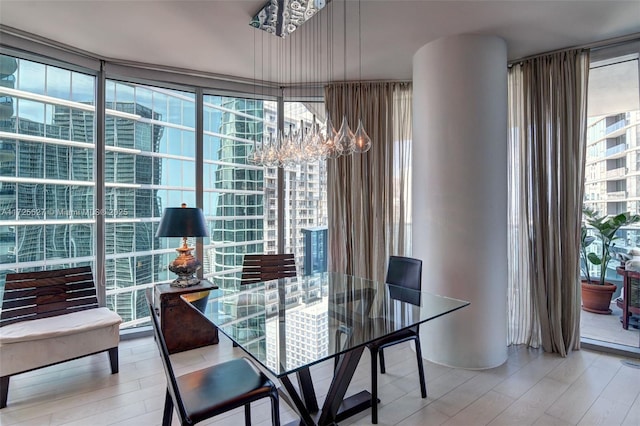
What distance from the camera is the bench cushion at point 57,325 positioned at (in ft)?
7.57

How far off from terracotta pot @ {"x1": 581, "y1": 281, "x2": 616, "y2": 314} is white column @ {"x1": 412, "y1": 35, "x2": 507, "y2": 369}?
145 centimetres

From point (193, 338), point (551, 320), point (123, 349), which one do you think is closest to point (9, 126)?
point (123, 349)

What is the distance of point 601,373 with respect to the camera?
8.60ft

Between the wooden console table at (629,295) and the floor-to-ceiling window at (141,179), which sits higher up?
the floor-to-ceiling window at (141,179)

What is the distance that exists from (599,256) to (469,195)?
198 cm

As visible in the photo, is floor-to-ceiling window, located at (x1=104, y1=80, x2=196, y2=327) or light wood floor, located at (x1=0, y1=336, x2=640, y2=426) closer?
light wood floor, located at (x1=0, y1=336, x2=640, y2=426)

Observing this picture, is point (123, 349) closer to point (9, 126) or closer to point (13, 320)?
point (13, 320)

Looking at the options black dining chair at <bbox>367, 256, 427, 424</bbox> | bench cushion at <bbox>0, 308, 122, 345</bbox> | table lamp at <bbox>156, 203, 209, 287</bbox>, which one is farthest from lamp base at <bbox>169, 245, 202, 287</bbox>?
black dining chair at <bbox>367, 256, 427, 424</bbox>

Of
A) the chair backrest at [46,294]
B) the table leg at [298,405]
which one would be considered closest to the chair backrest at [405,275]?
the table leg at [298,405]

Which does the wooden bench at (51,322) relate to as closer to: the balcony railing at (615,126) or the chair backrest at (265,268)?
the chair backrest at (265,268)

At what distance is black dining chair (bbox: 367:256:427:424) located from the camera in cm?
210

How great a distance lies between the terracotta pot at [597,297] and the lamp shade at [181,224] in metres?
4.16

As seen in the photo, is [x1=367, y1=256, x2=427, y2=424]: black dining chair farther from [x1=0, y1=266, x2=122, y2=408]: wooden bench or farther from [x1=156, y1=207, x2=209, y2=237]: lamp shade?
[x1=0, y1=266, x2=122, y2=408]: wooden bench

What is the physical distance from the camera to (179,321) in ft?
10.1
